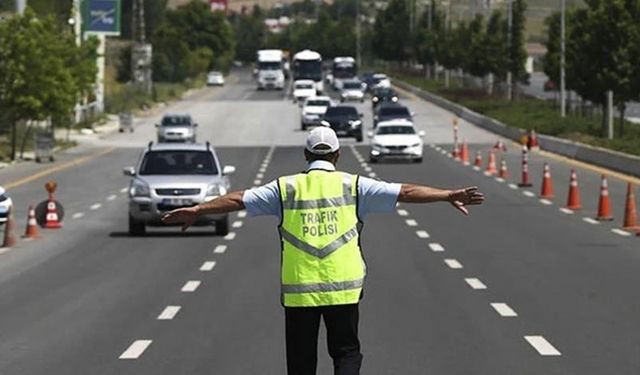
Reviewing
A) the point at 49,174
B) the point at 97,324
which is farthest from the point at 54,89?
the point at 97,324

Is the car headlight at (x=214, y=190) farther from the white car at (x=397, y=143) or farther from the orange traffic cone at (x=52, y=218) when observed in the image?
the white car at (x=397, y=143)

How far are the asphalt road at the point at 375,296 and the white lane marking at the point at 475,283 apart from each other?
9 cm

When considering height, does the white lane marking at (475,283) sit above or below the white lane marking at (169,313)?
below

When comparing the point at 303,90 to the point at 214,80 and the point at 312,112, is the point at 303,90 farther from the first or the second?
the point at 214,80

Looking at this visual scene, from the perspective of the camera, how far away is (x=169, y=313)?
57.1ft

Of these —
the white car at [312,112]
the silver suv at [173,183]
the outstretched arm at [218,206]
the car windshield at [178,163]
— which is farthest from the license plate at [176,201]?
the white car at [312,112]

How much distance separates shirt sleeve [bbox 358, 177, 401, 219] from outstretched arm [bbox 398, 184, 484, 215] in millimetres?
40

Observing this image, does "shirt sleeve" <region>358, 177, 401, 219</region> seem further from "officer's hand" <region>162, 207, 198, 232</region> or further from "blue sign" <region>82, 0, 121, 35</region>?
"blue sign" <region>82, 0, 121, 35</region>

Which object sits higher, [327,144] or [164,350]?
[327,144]

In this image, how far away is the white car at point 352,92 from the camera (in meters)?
115

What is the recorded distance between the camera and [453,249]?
25797mm

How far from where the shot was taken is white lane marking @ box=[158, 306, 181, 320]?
17.0 metres

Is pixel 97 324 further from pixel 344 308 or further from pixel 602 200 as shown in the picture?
pixel 602 200

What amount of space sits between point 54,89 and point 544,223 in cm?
2995
